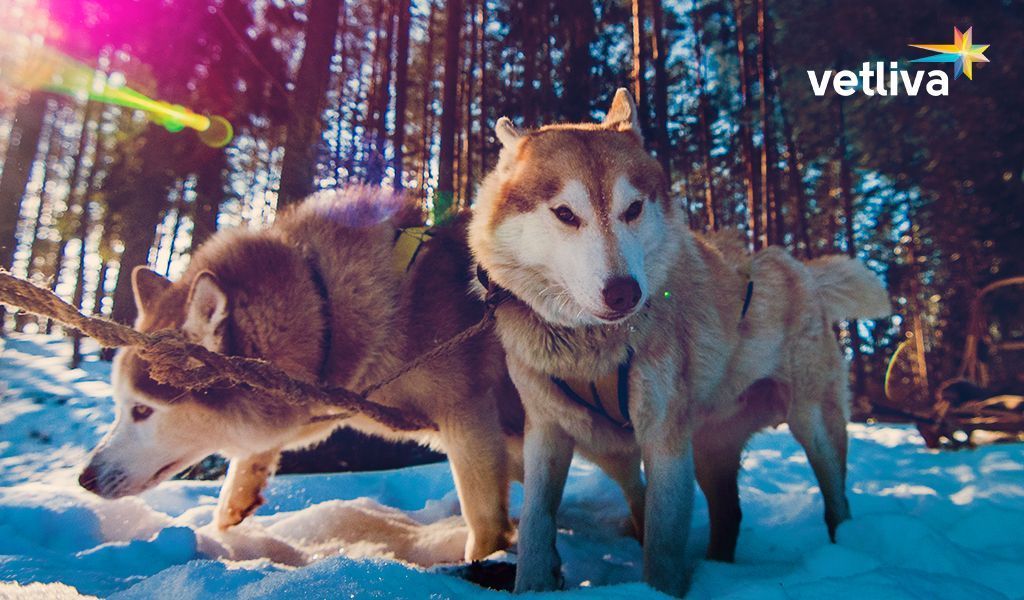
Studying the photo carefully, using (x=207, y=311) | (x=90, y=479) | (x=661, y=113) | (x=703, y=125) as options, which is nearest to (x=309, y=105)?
(x=207, y=311)

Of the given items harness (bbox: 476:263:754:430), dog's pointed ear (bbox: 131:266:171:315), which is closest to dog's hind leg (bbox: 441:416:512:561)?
harness (bbox: 476:263:754:430)

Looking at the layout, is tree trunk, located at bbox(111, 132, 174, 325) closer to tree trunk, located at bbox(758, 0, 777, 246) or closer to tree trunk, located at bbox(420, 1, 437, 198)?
tree trunk, located at bbox(420, 1, 437, 198)

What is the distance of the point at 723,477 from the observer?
336 cm

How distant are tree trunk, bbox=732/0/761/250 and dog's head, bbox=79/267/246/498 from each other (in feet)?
37.1

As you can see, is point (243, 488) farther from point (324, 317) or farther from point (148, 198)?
point (148, 198)

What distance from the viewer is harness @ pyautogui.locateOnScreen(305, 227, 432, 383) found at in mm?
3004

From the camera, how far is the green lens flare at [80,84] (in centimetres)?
916

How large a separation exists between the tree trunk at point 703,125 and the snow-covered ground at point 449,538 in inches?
392

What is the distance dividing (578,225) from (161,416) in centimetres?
222

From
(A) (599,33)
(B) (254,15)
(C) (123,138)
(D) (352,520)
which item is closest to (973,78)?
(A) (599,33)

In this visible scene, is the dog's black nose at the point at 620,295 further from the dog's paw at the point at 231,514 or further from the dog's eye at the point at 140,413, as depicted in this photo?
the dog's paw at the point at 231,514

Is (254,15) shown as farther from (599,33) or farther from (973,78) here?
(973,78)

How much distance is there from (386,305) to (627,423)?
4.83 feet

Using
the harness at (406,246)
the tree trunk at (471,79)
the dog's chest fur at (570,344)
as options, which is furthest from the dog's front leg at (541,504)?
the tree trunk at (471,79)
